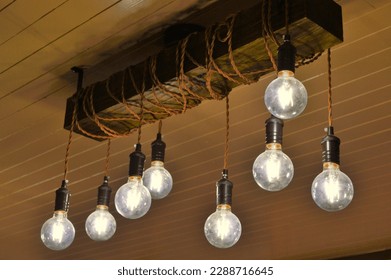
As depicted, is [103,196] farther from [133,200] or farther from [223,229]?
[223,229]

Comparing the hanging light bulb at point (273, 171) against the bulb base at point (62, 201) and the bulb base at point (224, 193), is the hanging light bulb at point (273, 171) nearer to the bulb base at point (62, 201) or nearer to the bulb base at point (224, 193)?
the bulb base at point (224, 193)

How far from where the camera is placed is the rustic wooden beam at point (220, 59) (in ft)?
6.17

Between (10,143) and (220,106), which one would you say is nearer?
(220,106)

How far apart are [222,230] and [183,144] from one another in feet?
3.76

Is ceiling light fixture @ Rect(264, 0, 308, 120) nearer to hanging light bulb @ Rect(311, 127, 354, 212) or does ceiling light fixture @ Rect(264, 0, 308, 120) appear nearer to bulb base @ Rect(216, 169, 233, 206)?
hanging light bulb @ Rect(311, 127, 354, 212)

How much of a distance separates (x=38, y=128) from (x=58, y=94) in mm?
372

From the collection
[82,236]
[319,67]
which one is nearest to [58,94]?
[319,67]

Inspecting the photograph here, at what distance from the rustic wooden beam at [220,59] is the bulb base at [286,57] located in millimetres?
75

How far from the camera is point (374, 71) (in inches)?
101

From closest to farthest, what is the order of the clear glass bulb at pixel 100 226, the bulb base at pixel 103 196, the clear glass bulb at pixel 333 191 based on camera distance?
the clear glass bulb at pixel 333 191, the clear glass bulb at pixel 100 226, the bulb base at pixel 103 196

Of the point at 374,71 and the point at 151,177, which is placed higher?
the point at 374,71

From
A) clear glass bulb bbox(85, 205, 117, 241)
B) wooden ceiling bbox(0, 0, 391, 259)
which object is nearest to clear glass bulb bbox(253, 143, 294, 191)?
wooden ceiling bbox(0, 0, 391, 259)

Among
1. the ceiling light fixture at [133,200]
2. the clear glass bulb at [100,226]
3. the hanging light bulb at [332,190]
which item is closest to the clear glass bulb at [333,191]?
the hanging light bulb at [332,190]
